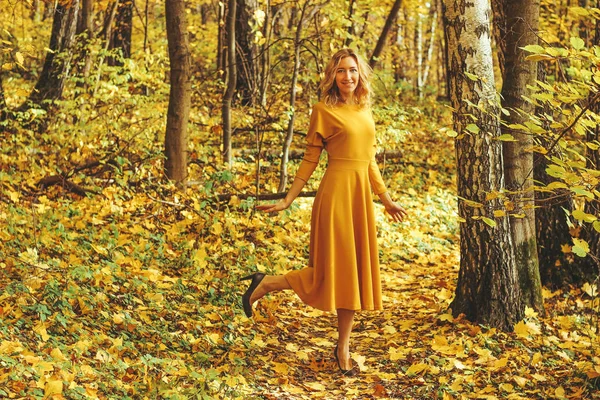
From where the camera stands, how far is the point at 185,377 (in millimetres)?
4191

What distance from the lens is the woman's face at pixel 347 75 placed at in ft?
15.7

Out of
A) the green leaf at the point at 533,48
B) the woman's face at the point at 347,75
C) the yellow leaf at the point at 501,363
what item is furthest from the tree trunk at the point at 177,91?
the green leaf at the point at 533,48

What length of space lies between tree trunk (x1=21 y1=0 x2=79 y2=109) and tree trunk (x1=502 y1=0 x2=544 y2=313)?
7.54 meters

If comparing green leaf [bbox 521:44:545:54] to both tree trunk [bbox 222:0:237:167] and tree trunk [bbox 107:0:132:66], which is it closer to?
tree trunk [bbox 222:0:237:167]

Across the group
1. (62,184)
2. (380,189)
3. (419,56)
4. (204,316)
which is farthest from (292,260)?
(419,56)

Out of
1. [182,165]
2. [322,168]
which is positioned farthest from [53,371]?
[322,168]

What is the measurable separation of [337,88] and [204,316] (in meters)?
2.18

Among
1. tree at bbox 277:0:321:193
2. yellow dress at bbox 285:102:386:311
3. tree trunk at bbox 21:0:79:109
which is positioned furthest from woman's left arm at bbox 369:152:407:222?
tree trunk at bbox 21:0:79:109

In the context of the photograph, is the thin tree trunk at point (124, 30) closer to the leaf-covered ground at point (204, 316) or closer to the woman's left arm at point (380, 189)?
the leaf-covered ground at point (204, 316)

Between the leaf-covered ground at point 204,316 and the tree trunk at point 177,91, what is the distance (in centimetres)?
38

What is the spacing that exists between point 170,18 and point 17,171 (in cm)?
313

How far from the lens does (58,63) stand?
11.1m

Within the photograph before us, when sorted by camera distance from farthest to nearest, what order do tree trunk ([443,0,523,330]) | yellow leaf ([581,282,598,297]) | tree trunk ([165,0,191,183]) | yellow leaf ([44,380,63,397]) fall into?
1. tree trunk ([165,0,191,183])
2. yellow leaf ([581,282,598,297])
3. tree trunk ([443,0,523,330])
4. yellow leaf ([44,380,63,397])

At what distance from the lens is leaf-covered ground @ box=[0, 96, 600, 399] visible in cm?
414
